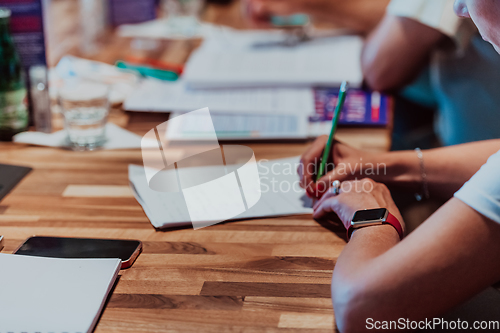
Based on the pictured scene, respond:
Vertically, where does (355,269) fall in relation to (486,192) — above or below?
below

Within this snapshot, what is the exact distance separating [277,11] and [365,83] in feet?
1.75

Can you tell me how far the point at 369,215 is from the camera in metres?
0.66

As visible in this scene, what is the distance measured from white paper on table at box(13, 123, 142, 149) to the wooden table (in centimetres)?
6

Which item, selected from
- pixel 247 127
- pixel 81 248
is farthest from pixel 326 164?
pixel 81 248

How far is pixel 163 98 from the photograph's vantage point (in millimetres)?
1165

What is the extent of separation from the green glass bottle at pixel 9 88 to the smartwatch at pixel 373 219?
702mm

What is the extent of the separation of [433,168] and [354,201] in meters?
0.19

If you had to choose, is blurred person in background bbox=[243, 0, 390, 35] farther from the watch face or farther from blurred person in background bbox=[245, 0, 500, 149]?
the watch face

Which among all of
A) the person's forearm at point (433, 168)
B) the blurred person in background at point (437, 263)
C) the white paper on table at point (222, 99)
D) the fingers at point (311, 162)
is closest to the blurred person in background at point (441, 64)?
the white paper on table at point (222, 99)

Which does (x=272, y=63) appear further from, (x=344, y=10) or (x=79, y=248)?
(x=79, y=248)

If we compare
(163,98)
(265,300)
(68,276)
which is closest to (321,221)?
(265,300)

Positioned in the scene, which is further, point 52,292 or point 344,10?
point 344,10

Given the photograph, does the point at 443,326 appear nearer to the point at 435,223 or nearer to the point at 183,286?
the point at 435,223

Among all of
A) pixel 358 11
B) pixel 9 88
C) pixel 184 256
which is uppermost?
pixel 358 11
